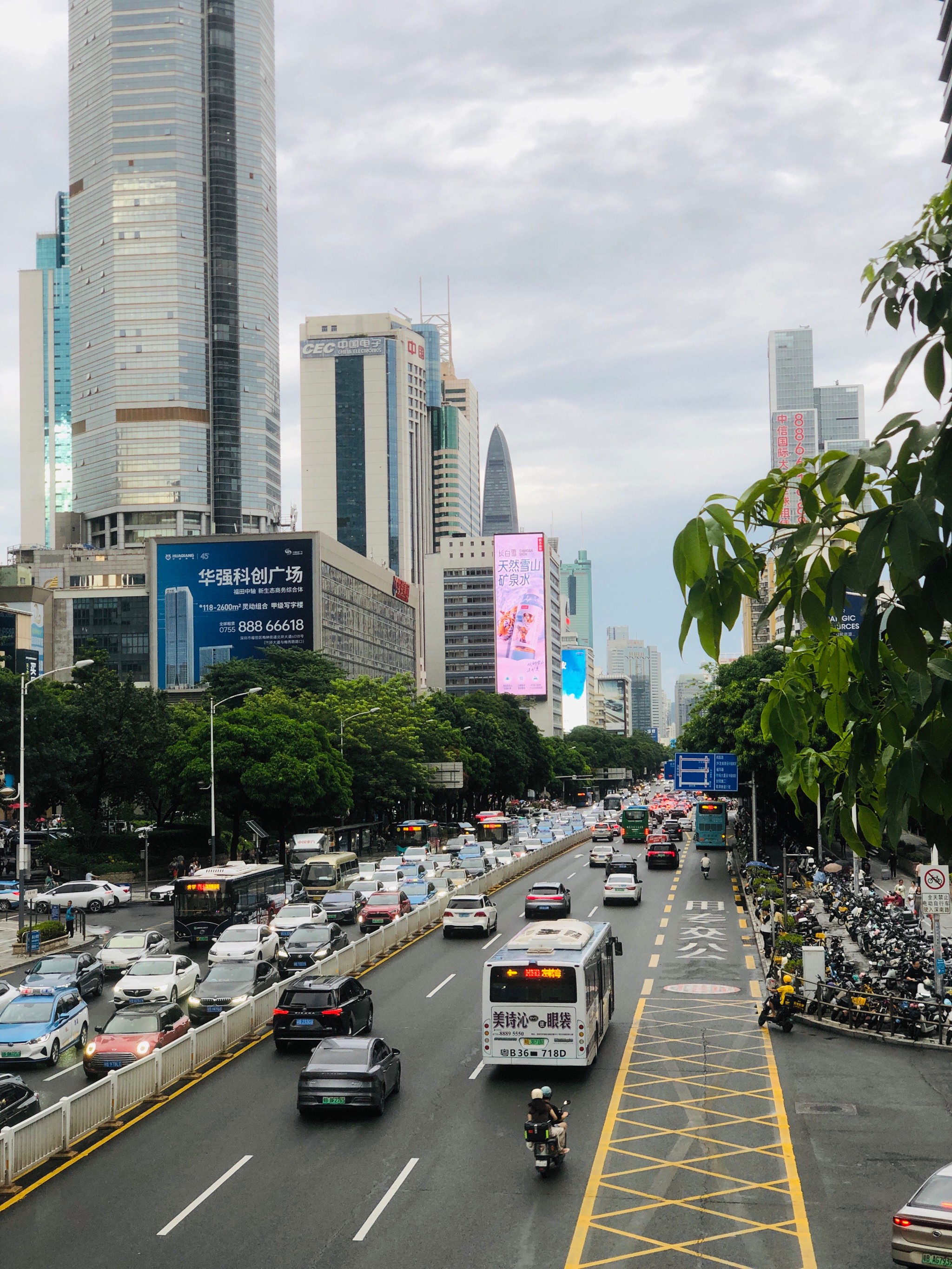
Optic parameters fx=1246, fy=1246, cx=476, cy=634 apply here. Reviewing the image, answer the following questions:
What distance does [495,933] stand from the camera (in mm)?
44969

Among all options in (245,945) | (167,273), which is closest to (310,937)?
(245,945)

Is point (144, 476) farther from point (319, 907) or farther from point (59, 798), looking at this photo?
point (319, 907)

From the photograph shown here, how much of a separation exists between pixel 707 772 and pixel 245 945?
3139 centimetres

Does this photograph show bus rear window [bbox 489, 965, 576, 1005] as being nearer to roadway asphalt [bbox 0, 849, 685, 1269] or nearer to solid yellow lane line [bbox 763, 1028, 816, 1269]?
roadway asphalt [bbox 0, 849, 685, 1269]

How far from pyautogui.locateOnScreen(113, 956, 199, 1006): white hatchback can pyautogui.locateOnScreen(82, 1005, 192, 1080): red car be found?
15.0 feet

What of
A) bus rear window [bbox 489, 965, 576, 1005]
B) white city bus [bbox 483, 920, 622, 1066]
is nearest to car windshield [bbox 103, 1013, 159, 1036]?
white city bus [bbox 483, 920, 622, 1066]

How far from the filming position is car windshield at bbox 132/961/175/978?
32.3 meters

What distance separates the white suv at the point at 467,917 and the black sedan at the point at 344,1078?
2170 centimetres

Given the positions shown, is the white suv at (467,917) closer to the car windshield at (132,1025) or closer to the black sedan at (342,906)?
the black sedan at (342,906)

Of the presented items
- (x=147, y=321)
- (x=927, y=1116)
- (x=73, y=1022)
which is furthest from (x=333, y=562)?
(x=927, y=1116)

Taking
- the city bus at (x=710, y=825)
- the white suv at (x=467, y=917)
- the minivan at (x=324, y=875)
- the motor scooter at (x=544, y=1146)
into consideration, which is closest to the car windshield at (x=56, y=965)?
the white suv at (x=467, y=917)

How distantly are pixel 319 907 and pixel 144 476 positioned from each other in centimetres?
14424

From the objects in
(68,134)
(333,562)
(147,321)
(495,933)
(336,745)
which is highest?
(68,134)

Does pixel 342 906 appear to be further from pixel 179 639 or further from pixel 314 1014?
pixel 179 639
